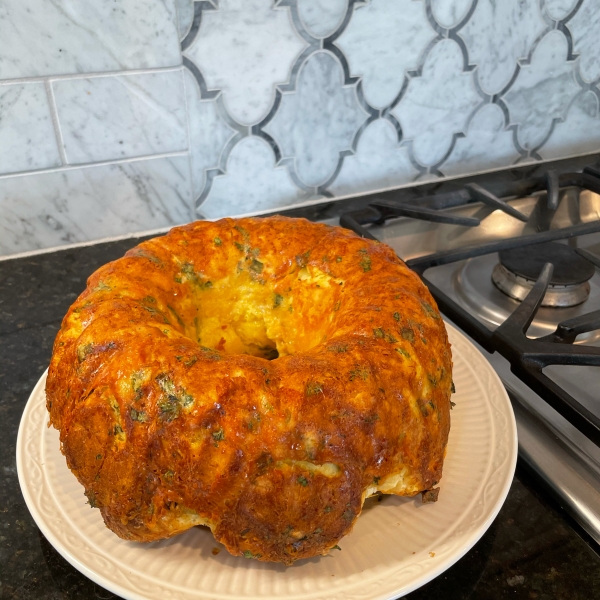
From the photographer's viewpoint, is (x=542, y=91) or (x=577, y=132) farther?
(x=577, y=132)

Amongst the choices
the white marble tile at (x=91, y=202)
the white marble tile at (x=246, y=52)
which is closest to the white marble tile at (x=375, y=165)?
the white marble tile at (x=246, y=52)

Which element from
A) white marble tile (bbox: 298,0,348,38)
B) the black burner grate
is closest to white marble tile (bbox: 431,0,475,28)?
white marble tile (bbox: 298,0,348,38)

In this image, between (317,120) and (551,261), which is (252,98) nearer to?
(317,120)

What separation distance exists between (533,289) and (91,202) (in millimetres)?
724

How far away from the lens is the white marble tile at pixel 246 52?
0.93 metres

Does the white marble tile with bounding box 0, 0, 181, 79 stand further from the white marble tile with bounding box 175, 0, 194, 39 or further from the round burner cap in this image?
the round burner cap

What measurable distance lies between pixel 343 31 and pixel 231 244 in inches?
20.6

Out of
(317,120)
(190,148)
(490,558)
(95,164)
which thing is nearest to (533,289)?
(490,558)

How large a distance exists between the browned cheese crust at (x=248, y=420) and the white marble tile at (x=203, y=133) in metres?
0.46

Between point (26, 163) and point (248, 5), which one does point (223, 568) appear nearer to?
point (26, 163)

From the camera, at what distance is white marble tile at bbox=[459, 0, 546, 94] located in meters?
1.10

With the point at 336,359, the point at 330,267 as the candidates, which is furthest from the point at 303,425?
the point at 330,267

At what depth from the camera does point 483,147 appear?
1.27m

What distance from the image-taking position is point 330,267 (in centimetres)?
68
